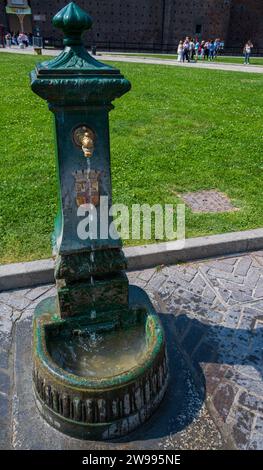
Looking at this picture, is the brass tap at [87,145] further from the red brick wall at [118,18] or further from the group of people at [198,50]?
the red brick wall at [118,18]

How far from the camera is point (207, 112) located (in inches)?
440

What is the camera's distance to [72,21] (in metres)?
2.69

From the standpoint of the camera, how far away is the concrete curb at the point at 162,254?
15.0ft

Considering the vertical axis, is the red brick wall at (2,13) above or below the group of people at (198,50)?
above

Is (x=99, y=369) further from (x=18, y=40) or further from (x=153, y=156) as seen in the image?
(x=18, y=40)

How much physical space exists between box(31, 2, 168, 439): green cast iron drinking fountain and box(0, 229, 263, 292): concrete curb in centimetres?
103

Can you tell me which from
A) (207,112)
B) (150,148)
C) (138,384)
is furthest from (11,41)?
(138,384)

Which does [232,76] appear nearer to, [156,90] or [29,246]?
[156,90]

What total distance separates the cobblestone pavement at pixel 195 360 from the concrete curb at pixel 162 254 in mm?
114

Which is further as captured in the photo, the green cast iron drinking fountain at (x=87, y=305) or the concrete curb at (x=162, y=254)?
the concrete curb at (x=162, y=254)

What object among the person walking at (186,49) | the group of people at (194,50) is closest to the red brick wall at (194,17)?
the group of people at (194,50)

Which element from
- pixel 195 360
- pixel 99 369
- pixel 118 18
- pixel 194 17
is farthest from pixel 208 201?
pixel 194 17

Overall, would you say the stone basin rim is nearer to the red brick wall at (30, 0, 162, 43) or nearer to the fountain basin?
the fountain basin

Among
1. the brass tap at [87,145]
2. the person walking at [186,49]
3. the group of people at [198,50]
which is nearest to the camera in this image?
the brass tap at [87,145]
